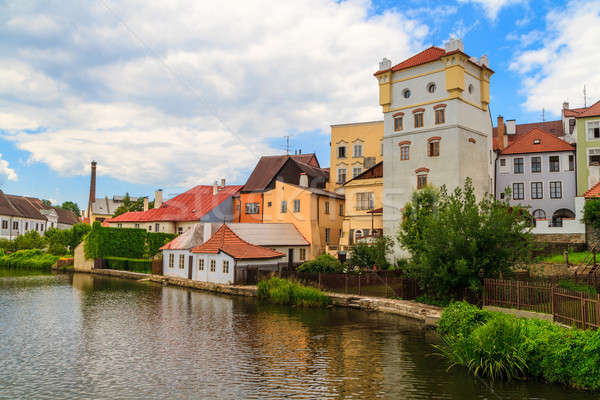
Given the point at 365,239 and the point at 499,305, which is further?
the point at 365,239

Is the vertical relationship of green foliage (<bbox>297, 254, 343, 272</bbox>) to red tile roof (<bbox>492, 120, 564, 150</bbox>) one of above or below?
below

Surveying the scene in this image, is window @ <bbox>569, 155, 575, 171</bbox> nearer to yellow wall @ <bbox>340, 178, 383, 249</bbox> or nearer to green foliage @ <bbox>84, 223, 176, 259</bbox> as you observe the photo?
yellow wall @ <bbox>340, 178, 383, 249</bbox>

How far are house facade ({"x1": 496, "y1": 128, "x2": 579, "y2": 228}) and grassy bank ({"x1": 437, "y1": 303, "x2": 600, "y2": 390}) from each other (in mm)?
33134

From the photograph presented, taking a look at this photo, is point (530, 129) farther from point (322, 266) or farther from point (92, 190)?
point (92, 190)

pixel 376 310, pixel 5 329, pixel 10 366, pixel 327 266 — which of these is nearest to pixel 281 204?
pixel 327 266

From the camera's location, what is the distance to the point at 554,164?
4331 centimetres

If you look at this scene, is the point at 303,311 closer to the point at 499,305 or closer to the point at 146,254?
the point at 499,305

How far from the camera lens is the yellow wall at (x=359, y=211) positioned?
42.3 metres

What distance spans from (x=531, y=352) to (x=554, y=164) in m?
36.4

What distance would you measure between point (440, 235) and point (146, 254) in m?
43.0

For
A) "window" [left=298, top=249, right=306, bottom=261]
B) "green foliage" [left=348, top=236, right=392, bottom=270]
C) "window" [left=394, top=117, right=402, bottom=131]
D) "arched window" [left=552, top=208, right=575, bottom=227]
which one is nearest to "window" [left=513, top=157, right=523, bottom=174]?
"arched window" [left=552, top=208, right=575, bottom=227]

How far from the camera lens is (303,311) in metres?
25.4

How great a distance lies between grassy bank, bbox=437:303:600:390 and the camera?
38.3ft

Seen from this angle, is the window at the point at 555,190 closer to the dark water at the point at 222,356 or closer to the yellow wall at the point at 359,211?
the yellow wall at the point at 359,211
